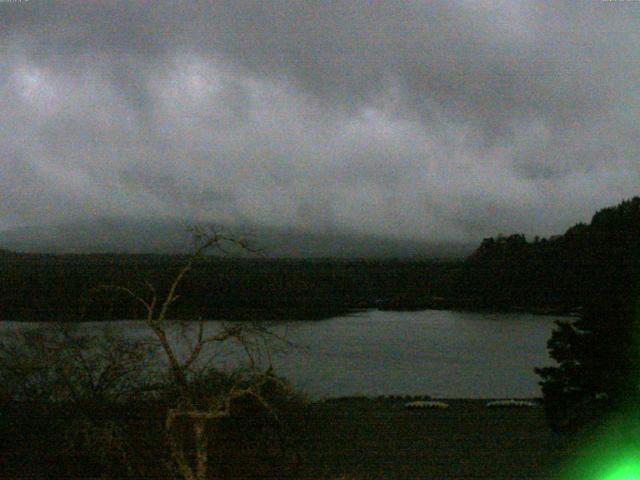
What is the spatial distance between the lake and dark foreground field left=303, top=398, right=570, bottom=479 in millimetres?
3487

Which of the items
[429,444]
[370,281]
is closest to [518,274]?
[370,281]

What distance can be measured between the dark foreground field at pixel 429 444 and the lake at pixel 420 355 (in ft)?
11.4

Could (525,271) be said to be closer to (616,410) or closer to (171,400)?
(616,410)

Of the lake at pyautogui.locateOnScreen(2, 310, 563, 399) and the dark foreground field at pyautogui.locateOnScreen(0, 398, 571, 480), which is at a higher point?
the dark foreground field at pyautogui.locateOnScreen(0, 398, 571, 480)

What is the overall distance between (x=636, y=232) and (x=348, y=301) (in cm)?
4120

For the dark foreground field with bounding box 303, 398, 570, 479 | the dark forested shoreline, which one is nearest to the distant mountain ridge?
the dark forested shoreline

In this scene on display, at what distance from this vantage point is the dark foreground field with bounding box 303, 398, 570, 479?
9.45 metres

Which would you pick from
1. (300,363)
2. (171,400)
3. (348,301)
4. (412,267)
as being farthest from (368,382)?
(412,267)

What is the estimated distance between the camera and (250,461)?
768cm

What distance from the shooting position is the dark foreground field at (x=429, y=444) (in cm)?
945

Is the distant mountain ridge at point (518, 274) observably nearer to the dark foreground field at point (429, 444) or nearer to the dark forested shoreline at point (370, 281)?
the dark forested shoreline at point (370, 281)

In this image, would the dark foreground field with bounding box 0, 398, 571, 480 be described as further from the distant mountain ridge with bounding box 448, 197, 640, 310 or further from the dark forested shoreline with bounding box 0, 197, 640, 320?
the distant mountain ridge with bounding box 448, 197, 640, 310

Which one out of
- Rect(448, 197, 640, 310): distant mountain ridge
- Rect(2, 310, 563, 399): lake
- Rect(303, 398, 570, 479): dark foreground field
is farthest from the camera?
Rect(448, 197, 640, 310): distant mountain ridge

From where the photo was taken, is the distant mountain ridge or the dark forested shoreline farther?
the distant mountain ridge
